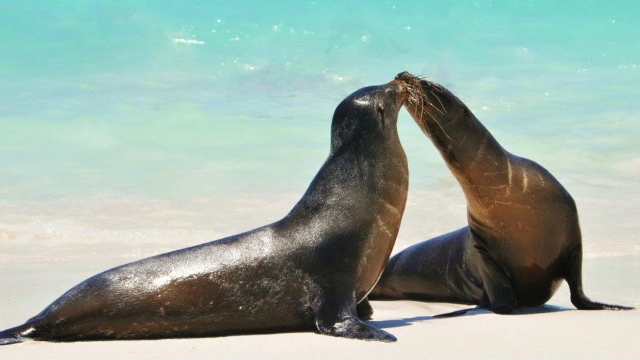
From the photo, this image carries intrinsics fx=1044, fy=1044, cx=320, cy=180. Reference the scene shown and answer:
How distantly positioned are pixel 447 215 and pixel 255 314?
626 cm

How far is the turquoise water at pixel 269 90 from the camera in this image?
1355 centimetres

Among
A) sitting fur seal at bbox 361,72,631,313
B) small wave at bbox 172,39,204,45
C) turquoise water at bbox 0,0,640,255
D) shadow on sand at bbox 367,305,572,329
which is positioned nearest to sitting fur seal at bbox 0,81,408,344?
shadow on sand at bbox 367,305,572,329

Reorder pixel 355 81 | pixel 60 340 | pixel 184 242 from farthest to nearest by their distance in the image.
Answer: pixel 355 81 < pixel 184 242 < pixel 60 340

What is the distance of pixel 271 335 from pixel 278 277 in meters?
0.33

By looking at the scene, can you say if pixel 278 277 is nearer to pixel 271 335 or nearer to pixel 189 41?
pixel 271 335

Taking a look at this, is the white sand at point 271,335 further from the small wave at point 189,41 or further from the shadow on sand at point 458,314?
the small wave at point 189,41

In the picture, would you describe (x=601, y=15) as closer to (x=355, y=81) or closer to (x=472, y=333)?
(x=355, y=81)

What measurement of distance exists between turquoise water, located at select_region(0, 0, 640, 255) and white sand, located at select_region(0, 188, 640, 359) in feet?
1.17

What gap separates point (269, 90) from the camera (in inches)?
806

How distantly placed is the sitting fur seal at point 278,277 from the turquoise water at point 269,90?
4634 millimetres

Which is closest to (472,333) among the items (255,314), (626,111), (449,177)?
(255,314)

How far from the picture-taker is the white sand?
15.8 feet

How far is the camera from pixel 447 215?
11531 millimetres

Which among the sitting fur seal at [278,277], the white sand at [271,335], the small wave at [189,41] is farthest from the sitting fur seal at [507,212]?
the small wave at [189,41]
